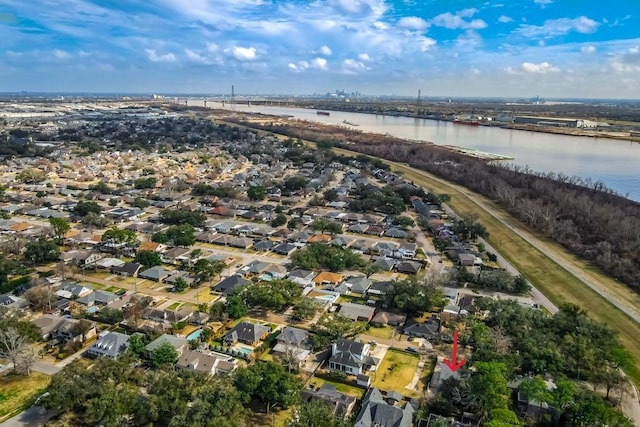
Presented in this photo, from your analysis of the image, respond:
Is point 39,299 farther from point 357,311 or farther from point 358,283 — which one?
point 358,283

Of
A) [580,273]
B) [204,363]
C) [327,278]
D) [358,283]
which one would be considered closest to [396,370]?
[358,283]

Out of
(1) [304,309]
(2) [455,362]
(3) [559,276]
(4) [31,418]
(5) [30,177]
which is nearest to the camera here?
(4) [31,418]

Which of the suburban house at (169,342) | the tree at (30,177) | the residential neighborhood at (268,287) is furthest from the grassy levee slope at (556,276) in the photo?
the tree at (30,177)

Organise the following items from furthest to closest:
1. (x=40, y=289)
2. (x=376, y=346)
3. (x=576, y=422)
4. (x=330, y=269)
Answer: (x=330, y=269), (x=40, y=289), (x=376, y=346), (x=576, y=422)

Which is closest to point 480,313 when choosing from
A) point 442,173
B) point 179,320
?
point 179,320

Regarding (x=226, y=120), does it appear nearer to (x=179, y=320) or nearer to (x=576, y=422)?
(x=179, y=320)

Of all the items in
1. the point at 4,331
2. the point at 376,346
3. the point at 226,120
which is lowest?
the point at 376,346

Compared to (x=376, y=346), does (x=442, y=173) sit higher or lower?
higher
